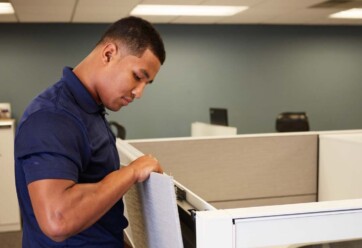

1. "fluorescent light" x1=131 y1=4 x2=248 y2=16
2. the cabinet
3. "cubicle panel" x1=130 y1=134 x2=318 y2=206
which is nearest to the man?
"cubicle panel" x1=130 y1=134 x2=318 y2=206

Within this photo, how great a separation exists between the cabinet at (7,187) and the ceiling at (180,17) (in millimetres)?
1156

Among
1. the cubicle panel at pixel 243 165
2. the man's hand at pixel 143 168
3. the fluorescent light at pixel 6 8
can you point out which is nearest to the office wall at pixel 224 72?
the fluorescent light at pixel 6 8

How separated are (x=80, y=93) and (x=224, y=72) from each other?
16.1ft

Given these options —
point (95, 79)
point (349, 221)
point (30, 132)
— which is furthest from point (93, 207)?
point (349, 221)

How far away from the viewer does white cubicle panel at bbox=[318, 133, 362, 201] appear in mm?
1476

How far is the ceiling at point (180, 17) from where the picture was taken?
13.2 ft

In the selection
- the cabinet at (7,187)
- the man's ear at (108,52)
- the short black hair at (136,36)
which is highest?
the short black hair at (136,36)

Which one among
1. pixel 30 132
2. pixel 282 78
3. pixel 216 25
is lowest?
pixel 282 78

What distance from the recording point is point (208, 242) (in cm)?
69

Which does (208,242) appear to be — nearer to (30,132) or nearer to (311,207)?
(311,207)

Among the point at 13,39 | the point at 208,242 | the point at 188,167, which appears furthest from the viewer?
the point at 13,39

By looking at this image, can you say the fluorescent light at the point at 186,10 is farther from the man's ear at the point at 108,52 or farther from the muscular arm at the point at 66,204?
the muscular arm at the point at 66,204

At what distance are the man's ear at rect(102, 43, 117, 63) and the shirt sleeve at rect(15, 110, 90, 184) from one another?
0.51ft

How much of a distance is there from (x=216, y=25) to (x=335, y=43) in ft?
5.67
